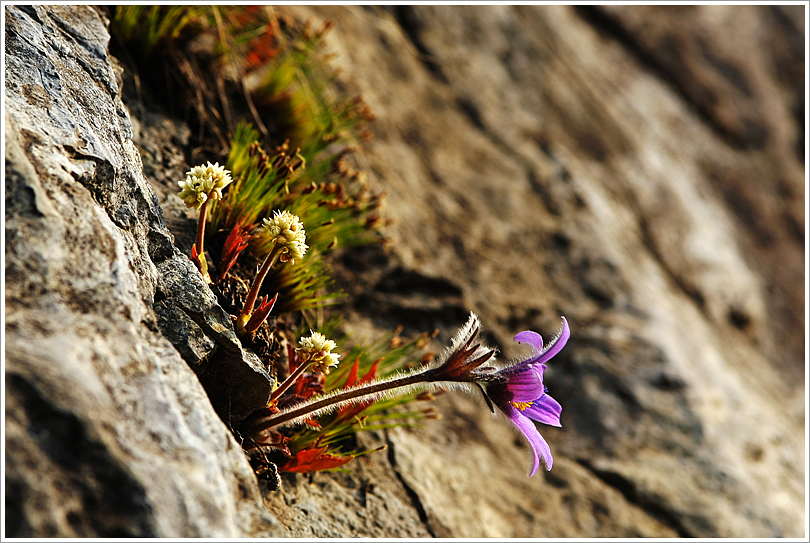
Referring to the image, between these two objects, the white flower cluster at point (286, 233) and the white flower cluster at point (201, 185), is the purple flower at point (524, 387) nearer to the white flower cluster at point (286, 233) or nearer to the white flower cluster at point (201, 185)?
the white flower cluster at point (286, 233)

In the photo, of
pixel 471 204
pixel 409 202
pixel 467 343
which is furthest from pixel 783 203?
pixel 467 343

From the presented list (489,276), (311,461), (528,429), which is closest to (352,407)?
(311,461)

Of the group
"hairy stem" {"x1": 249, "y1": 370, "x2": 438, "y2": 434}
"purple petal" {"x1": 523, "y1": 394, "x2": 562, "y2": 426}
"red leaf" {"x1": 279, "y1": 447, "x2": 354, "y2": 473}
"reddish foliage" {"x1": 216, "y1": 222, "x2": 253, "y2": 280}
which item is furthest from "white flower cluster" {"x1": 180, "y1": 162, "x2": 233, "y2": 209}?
"purple petal" {"x1": 523, "y1": 394, "x2": 562, "y2": 426}

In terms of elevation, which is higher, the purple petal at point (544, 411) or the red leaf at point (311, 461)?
the purple petal at point (544, 411)

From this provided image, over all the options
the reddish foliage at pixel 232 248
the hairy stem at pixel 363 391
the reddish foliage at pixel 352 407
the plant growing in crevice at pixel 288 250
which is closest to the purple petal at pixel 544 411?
the plant growing in crevice at pixel 288 250

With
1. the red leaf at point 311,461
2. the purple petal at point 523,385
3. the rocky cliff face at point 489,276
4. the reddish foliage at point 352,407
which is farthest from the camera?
the reddish foliage at point 352,407

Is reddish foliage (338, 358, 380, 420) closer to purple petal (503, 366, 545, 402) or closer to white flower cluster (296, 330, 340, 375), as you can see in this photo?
white flower cluster (296, 330, 340, 375)

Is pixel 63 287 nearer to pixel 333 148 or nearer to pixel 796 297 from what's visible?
pixel 333 148
